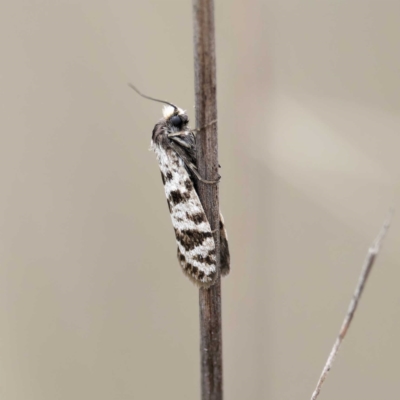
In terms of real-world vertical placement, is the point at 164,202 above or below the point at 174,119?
below

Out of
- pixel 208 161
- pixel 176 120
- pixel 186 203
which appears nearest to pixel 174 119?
pixel 176 120

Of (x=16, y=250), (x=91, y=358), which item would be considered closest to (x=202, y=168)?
(x=16, y=250)

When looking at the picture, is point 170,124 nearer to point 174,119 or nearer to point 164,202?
point 174,119

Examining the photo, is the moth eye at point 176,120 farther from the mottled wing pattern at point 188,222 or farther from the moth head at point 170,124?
the mottled wing pattern at point 188,222

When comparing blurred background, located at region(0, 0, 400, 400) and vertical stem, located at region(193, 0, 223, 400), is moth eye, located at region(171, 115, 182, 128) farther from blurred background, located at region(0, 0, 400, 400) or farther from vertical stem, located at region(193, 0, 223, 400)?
vertical stem, located at region(193, 0, 223, 400)

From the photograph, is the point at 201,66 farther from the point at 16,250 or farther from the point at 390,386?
the point at 390,386

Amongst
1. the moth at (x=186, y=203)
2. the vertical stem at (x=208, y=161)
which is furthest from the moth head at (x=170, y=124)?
the vertical stem at (x=208, y=161)
